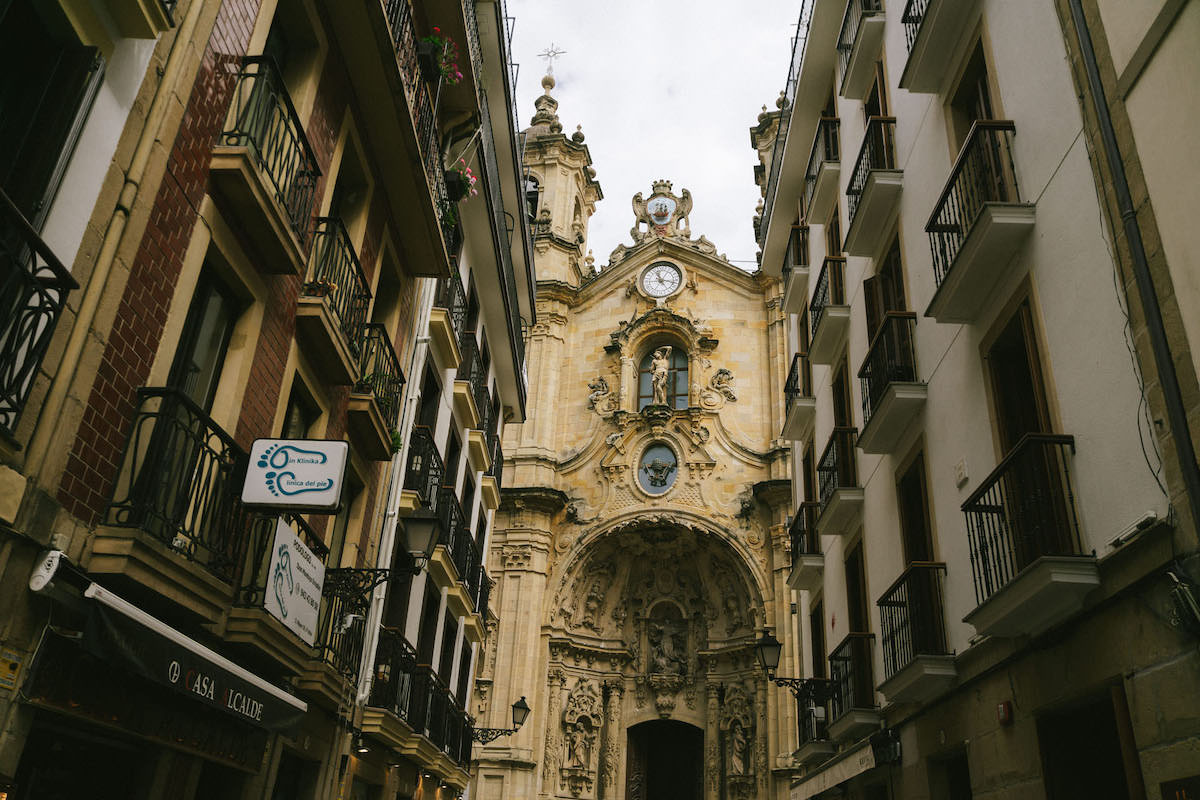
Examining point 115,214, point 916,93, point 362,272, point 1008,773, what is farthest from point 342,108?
point 1008,773

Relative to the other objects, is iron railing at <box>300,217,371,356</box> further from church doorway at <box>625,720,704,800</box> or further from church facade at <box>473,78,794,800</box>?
church doorway at <box>625,720,704,800</box>

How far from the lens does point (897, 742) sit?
10.7m

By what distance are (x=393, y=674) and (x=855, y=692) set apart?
19.7 feet

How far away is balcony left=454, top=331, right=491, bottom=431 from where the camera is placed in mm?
16094

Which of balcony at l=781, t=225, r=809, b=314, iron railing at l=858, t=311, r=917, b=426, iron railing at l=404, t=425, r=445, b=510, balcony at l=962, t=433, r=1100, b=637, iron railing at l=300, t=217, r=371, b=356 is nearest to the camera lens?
balcony at l=962, t=433, r=1100, b=637

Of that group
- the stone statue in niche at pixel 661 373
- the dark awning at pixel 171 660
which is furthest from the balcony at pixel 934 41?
the stone statue in niche at pixel 661 373

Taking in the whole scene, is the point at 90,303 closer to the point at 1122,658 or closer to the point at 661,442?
the point at 1122,658

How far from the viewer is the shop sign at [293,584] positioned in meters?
7.48

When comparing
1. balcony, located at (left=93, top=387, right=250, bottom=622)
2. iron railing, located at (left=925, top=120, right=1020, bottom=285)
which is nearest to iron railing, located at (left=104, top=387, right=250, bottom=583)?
balcony, located at (left=93, top=387, right=250, bottom=622)

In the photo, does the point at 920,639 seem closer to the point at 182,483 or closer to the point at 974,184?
the point at 974,184

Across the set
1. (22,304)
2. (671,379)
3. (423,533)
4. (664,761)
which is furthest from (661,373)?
(22,304)

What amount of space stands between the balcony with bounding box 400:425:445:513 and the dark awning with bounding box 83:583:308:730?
5.54 m

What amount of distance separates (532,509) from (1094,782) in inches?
899

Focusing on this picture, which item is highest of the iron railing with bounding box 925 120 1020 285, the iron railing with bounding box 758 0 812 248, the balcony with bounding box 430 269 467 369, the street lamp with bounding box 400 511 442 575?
the iron railing with bounding box 758 0 812 248
